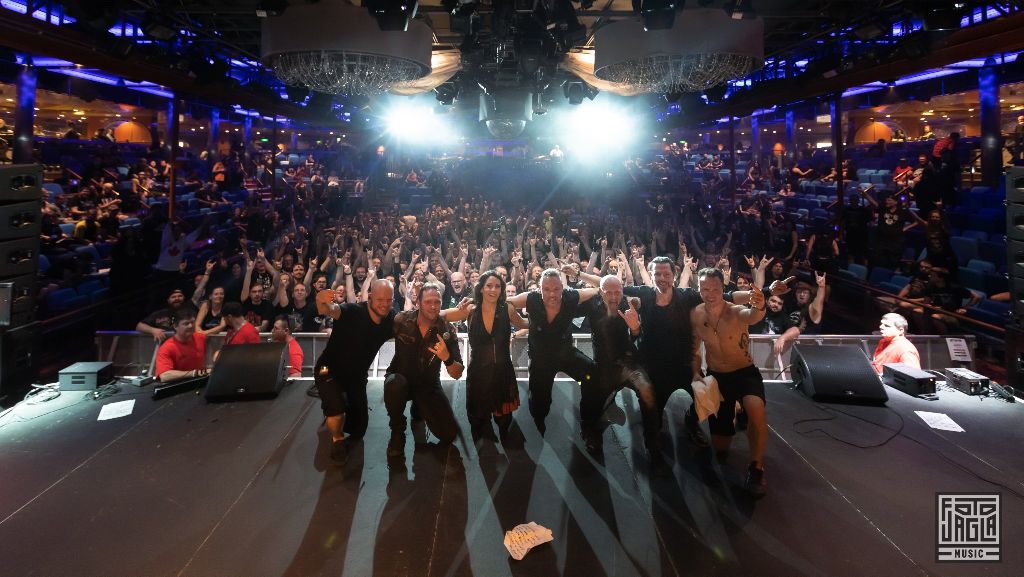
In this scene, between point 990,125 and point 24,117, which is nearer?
point 24,117

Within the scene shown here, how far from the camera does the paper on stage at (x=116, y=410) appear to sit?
3648 mm

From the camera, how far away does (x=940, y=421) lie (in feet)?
11.5

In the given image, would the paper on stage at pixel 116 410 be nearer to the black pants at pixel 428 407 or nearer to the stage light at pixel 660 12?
the black pants at pixel 428 407

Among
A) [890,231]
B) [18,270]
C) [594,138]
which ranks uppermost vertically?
[594,138]

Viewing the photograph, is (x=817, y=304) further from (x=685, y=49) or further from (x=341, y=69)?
(x=341, y=69)

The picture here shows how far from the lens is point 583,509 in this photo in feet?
8.50

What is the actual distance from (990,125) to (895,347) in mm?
6844

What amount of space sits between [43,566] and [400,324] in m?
1.84

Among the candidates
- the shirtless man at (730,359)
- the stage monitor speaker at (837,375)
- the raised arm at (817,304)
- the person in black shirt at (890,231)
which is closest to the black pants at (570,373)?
the shirtless man at (730,359)

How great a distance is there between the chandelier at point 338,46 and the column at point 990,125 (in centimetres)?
928

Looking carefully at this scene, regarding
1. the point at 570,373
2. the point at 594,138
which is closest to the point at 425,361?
the point at 570,373

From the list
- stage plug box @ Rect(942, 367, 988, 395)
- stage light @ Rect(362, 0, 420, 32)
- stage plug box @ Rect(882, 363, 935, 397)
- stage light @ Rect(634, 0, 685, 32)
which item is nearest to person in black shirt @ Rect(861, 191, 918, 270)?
stage plug box @ Rect(942, 367, 988, 395)

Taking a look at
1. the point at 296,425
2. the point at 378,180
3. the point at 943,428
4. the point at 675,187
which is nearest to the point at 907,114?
the point at 675,187

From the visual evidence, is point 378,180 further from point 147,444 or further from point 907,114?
point 907,114
